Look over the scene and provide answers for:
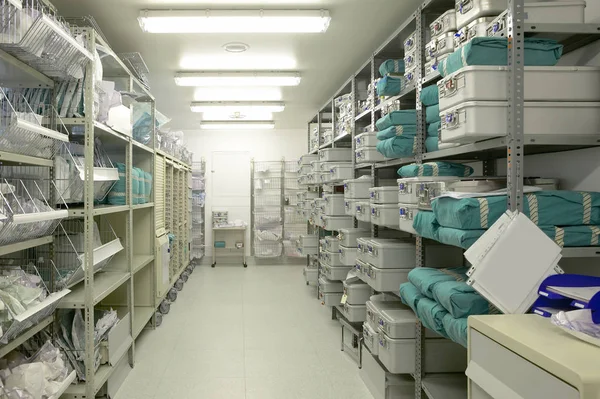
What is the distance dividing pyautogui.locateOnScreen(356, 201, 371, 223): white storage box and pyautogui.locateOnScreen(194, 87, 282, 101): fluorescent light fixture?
2.65 meters

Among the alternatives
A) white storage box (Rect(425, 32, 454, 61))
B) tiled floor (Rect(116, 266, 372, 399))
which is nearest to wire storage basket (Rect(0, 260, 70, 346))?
tiled floor (Rect(116, 266, 372, 399))

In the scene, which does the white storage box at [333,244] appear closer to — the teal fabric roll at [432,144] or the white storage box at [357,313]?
the white storage box at [357,313]

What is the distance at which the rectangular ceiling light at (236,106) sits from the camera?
6.32 m

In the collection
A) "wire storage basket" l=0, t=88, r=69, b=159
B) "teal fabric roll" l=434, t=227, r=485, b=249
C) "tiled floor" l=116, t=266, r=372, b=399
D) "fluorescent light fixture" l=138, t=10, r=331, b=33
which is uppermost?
"fluorescent light fixture" l=138, t=10, r=331, b=33

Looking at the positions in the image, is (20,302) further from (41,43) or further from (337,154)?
(337,154)

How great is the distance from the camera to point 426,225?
2.12 metres

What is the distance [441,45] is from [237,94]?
12.7 ft

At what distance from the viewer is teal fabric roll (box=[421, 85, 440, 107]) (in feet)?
7.84

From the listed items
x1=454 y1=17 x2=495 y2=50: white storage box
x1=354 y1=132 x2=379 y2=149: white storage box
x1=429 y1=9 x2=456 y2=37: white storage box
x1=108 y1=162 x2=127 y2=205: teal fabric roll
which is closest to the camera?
x1=454 y1=17 x2=495 y2=50: white storage box

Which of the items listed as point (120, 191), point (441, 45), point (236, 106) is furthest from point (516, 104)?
point (236, 106)

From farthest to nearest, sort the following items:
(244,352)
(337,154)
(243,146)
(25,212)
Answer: (243,146), (337,154), (244,352), (25,212)

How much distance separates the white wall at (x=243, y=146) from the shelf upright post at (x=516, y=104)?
7478 millimetres

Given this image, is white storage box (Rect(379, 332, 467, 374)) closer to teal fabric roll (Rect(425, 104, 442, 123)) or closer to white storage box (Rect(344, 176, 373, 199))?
teal fabric roll (Rect(425, 104, 442, 123))

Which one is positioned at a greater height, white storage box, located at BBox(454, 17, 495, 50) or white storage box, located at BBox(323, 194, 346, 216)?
white storage box, located at BBox(454, 17, 495, 50)
